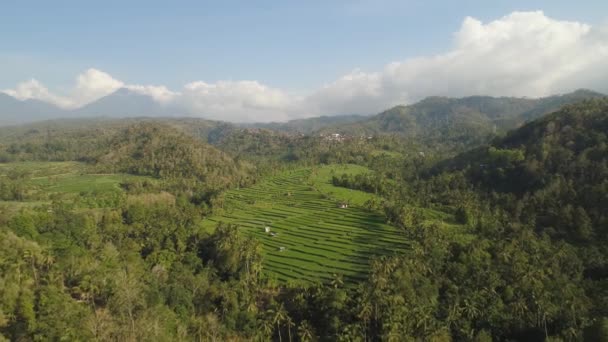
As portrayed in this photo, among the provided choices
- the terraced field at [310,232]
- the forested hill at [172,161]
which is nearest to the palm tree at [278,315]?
the terraced field at [310,232]

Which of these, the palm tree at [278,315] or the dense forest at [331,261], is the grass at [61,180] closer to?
the dense forest at [331,261]

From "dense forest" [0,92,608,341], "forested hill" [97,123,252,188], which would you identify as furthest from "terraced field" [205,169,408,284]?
"forested hill" [97,123,252,188]

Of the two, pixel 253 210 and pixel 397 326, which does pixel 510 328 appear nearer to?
pixel 397 326

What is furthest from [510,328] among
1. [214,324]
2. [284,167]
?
[284,167]

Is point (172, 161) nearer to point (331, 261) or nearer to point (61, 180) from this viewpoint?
point (61, 180)

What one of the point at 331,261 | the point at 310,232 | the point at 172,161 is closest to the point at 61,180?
the point at 172,161
